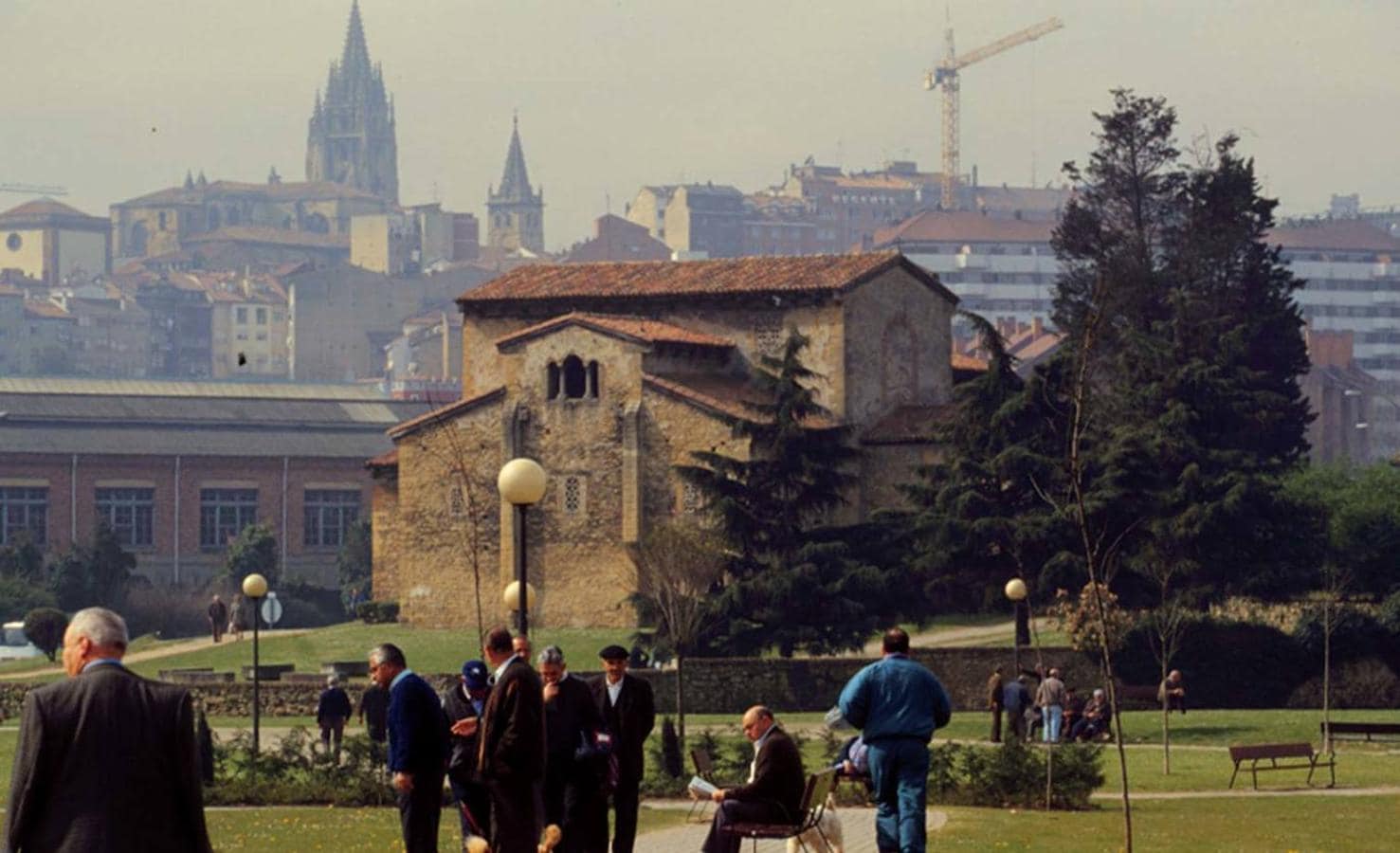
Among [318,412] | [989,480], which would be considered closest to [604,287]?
[989,480]

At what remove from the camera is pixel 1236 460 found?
5131 centimetres

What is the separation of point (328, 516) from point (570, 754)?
79.4 metres

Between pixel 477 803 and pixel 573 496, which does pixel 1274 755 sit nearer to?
pixel 477 803

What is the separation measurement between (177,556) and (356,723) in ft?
161

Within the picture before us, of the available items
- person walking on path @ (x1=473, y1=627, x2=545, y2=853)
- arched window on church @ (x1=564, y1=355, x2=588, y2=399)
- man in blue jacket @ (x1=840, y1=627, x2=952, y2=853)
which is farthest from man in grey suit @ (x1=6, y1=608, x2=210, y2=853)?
arched window on church @ (x1=564, y1=355, x2=588, y2=399)

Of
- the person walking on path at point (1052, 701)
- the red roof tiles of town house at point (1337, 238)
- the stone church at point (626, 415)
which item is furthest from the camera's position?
the red roof tiles of town house at point (1337, 238)

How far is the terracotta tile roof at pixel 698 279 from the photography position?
191 ft

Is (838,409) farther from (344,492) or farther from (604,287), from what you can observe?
(344,492)

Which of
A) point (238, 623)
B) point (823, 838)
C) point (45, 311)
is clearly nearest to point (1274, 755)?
point (823, 838)

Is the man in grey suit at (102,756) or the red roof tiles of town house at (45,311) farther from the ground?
the red roof tiles of town house at (45,311)

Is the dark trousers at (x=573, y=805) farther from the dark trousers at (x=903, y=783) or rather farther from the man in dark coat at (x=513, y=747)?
the dark trousers at (x=903, y=783)

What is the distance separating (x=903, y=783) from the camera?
14734mm

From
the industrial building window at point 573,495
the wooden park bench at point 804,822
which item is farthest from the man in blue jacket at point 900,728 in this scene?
the industrial building window at point 573,495

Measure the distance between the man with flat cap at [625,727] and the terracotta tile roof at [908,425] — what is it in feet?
127
